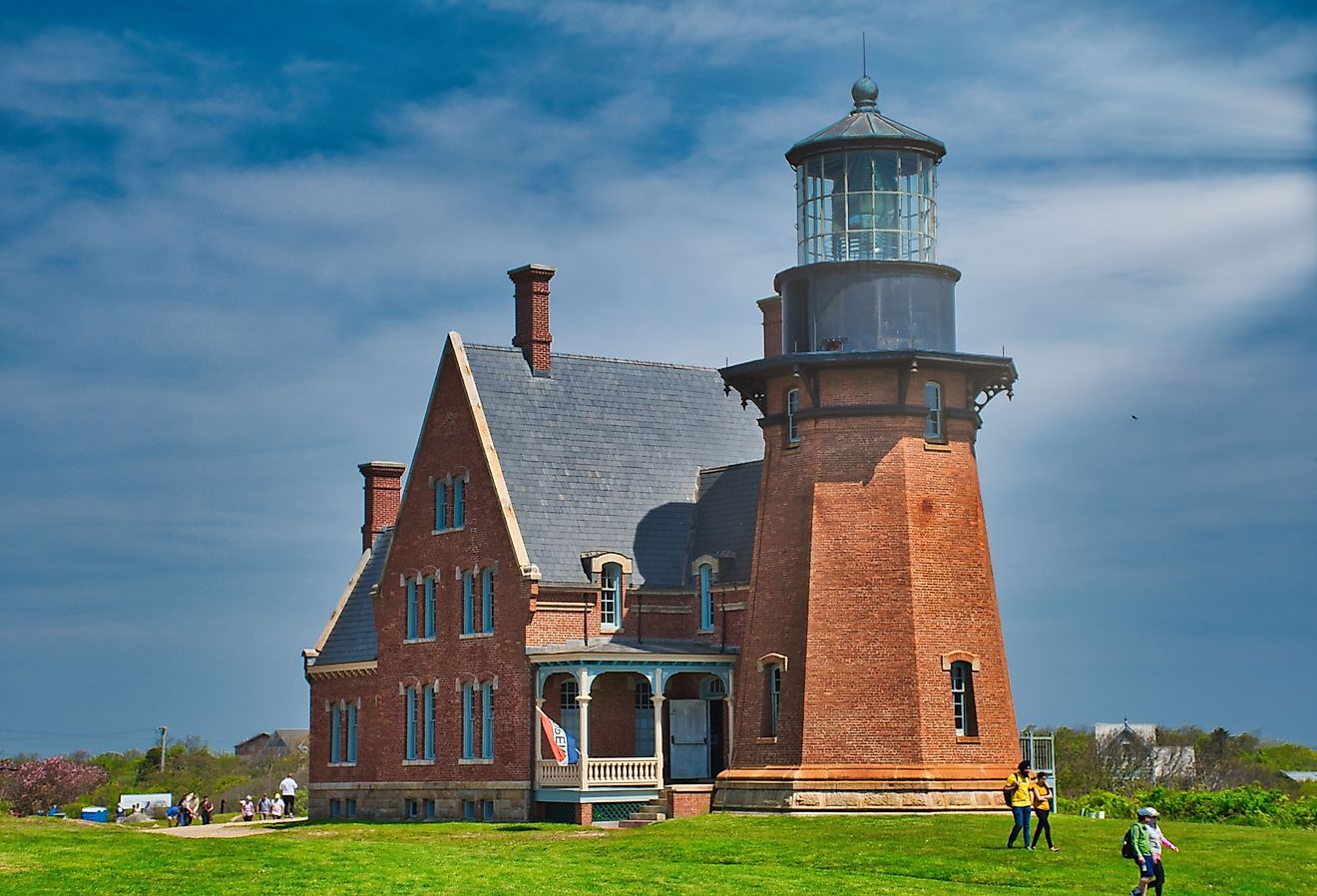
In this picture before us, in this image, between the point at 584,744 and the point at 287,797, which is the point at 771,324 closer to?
the point at 584,744

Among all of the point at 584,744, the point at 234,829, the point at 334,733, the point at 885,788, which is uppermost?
the point at 334,733

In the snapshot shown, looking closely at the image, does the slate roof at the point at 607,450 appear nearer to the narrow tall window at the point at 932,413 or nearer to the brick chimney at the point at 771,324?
the brick chimney at the point at 771,324

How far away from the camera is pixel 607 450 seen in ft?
149

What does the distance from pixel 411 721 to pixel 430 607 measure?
2.81m

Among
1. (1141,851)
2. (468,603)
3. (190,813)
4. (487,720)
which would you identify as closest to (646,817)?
(487,720)

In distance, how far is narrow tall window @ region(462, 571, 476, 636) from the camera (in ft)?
144

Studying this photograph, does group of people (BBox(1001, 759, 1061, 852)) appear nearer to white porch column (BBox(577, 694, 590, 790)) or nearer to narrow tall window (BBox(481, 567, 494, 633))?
white porch column (BBox(577, 694, 590, 790))

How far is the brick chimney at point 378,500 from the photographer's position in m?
55.3

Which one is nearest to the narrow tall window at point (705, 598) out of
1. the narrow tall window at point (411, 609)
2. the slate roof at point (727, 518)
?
the slate roof at point (727, 518)

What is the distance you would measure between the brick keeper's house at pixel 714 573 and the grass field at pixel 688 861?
2.58m

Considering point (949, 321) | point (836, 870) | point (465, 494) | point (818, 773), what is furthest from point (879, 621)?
point (465, 494)

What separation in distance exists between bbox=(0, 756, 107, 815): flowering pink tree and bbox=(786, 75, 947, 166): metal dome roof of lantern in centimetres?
3477

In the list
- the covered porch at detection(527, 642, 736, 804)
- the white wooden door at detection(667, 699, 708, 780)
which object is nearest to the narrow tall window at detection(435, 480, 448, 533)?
the covered porch at detection(527, 642, 736, 804)

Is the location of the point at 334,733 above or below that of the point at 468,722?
below
